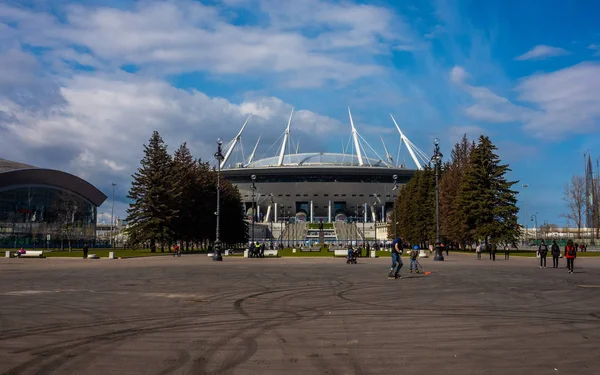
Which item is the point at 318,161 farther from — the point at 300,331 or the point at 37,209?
the point at 300,331

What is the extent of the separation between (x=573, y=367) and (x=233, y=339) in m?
4.45

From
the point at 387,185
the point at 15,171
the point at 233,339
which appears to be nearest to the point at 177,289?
the point at 233,339

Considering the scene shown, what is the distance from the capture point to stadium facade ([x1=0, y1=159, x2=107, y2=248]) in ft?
252

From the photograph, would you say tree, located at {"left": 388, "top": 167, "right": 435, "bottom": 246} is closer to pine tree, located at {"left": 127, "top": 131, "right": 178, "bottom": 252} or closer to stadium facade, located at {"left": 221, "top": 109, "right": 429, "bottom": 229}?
pine tree, located at {"left": 127, "top": 131, "right": 178, "bottom": 252}

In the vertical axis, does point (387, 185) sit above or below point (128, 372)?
above

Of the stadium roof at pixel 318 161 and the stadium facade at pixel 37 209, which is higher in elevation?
the stadium roof at pixel 318 161

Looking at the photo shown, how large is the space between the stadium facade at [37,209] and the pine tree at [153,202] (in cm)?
1769

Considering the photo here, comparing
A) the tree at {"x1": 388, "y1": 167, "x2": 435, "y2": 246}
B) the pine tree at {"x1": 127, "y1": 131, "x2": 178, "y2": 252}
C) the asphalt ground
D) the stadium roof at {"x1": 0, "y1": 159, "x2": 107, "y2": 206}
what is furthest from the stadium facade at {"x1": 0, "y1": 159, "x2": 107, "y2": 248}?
the asphalt ground

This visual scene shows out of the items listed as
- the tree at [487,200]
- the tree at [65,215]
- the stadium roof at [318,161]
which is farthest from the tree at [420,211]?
the stadium roof at [318,161]

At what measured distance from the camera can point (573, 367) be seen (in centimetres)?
634

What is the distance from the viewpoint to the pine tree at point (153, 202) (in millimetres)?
57875

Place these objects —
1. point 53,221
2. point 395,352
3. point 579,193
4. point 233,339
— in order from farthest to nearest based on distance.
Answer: point 53,221 < point 579,193 < point 233,339 < point 395,352

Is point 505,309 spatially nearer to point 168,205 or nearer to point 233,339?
point 233,339

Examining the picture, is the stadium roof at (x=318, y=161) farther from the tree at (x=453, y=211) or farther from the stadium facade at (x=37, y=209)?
the tree at (x=453, y=211)
